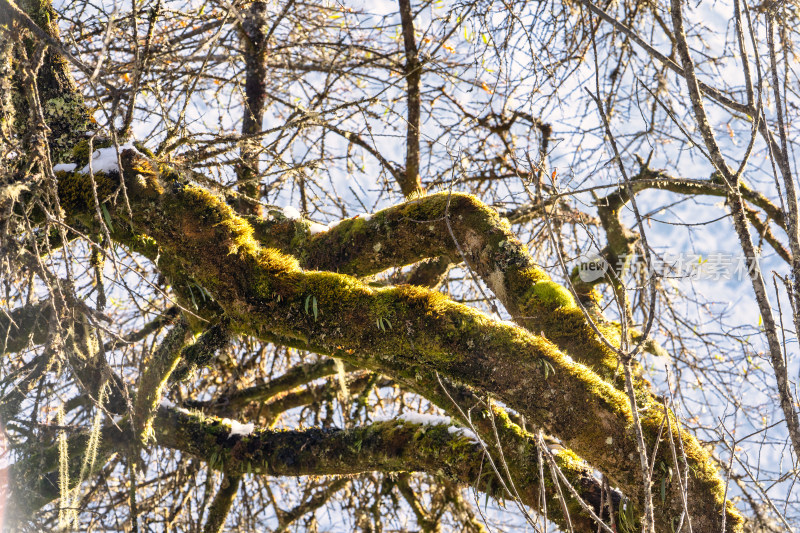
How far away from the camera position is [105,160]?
7.95ft

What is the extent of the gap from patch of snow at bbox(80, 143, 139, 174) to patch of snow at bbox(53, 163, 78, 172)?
5 cm

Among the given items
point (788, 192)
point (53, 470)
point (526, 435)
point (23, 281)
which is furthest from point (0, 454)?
point (788, 192)

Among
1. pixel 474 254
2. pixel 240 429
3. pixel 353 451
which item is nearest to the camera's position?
pixel 474 254

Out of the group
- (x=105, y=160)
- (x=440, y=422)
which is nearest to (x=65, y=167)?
(x=105, y=160)

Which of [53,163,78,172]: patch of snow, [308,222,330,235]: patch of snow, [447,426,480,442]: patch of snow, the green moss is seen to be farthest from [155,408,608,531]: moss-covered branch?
[53,163,78,172]: patch of snow

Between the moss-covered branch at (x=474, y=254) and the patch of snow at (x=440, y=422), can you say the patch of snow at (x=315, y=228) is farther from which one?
the patch of snow at (x=440, y=422)

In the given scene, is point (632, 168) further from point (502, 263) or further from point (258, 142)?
point (258, 142)

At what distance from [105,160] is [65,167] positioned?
0.17 m

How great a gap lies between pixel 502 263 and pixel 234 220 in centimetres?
A: 110

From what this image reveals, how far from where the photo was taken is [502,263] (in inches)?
98.2

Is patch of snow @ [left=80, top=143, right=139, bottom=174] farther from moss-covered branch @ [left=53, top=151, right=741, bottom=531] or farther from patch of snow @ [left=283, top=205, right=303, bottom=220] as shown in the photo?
patch of snow @ [left=283, top=205, right=303, bottom=220]

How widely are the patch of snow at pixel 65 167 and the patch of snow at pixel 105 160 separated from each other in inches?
1.9

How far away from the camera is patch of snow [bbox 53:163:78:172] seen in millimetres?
2410

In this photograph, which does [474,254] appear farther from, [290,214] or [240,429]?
[240,429]
